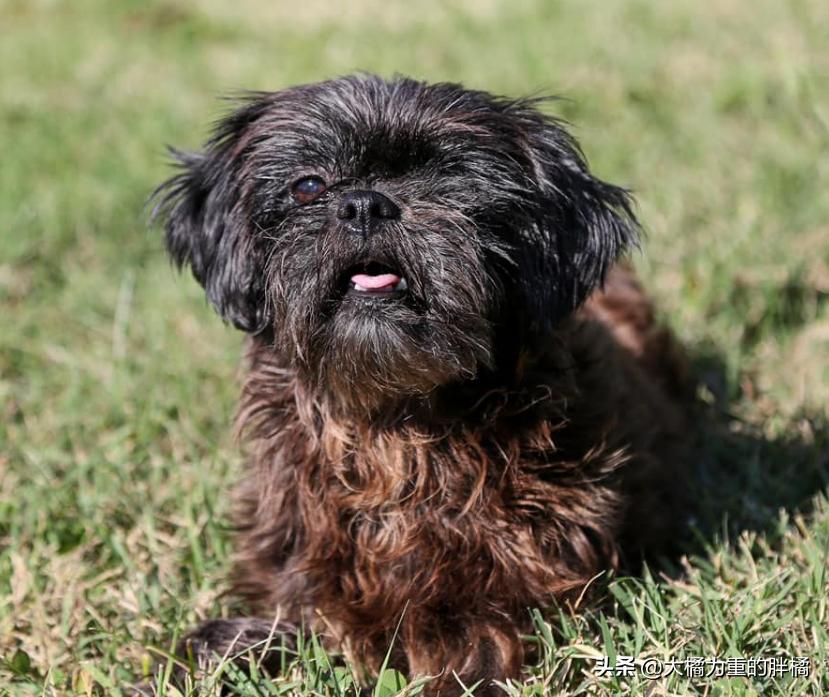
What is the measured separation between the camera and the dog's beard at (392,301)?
2824 mm

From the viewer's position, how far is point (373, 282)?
2.87 metres

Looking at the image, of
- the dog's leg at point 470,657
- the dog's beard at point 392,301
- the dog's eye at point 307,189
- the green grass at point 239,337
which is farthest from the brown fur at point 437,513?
the dog's eye at point 307,189

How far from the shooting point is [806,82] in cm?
671

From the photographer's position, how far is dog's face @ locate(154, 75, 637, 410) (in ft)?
9.34

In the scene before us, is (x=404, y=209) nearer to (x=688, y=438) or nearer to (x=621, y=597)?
(x=621, y=597)

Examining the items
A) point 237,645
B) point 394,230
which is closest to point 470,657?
point 237,645

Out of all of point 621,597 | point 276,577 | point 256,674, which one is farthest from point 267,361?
point 621,597

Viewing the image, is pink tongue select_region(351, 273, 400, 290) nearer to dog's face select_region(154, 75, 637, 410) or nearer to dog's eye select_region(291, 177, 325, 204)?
dog's face select_region(154, 75, 637, 410)

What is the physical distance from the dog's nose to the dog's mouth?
0.12m

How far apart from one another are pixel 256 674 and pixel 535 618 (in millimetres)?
753

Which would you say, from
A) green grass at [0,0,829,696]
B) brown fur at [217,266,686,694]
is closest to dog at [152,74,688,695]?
brown fur at [217,266,686,694]

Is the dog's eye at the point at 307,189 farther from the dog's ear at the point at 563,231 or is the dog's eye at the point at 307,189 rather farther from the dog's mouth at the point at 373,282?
the dog's ear at the point at 563,231

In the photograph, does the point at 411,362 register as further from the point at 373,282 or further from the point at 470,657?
the point at 470,657

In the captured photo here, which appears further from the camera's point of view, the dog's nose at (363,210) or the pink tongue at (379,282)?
the pink tongue at (379,282)
